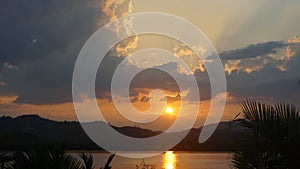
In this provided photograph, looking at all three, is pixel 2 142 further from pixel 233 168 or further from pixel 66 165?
pixel 233 168

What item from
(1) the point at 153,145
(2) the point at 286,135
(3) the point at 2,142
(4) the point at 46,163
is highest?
(1) the point at 153,145

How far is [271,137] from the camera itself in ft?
21.7

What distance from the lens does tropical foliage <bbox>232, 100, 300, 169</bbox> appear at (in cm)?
655

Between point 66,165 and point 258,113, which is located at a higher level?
point 258,113

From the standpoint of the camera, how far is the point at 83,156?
7109mm

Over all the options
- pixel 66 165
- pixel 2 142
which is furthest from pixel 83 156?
pixel 2 142

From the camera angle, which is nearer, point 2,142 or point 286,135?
point 286,135

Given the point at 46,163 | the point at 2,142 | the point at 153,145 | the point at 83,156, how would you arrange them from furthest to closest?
the point at 153,145, the point at 2,142, the point at 83,156, the point at 46,163

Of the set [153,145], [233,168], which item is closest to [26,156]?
[233,168]

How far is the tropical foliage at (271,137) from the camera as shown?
655cm

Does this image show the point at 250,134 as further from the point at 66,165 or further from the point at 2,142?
the point at 2,142

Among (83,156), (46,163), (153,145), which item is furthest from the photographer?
(153,145)

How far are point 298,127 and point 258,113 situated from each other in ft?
1.95

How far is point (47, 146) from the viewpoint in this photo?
657 cm
